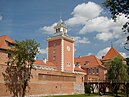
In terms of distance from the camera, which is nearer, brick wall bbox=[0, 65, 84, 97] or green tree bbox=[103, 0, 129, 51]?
green tree bbox=[103, 0, 129, 51]

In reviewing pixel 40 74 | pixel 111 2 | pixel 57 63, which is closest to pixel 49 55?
pixel 57 63

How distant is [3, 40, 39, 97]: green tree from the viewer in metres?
33.2

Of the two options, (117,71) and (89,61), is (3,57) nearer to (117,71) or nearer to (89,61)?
(117,71)

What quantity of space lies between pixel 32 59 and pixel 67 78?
12020mm

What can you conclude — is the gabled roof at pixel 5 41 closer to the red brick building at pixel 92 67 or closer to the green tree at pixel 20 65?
the green tree at pixel 20 65

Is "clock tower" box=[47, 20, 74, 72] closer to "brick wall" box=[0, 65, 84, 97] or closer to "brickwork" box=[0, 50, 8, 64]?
"brick wall" box=[0, 65, 84, 97]

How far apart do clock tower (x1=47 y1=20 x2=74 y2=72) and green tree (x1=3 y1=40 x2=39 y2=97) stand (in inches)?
829

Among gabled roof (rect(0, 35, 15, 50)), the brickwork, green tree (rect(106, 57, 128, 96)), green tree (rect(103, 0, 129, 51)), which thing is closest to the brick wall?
the brickwork

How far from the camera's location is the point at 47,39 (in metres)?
59.7

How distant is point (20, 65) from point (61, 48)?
23.1 m

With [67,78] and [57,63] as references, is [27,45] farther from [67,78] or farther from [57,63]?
[57,63]

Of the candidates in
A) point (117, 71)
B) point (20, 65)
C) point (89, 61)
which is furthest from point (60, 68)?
point (20, 65)

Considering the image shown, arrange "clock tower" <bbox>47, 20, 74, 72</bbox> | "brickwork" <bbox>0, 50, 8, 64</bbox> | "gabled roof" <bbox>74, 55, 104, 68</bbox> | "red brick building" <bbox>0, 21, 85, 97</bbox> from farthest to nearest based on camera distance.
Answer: "gabled roof" <bbox>74, 55, 104, 68</bbox>, "clock tower" <bbox>47, 20, 74, 72</bbox>, "red brick building" <bbox>0, 21, 85, 97</bbox>, "brickwork" <bbox>0, 50, 8, 64</bbox>

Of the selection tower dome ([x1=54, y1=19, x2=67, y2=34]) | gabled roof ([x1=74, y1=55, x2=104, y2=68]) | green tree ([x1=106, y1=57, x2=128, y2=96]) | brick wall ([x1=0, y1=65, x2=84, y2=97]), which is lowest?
brick wall ([x1=0, y1=65, x2=84, y2=97])
